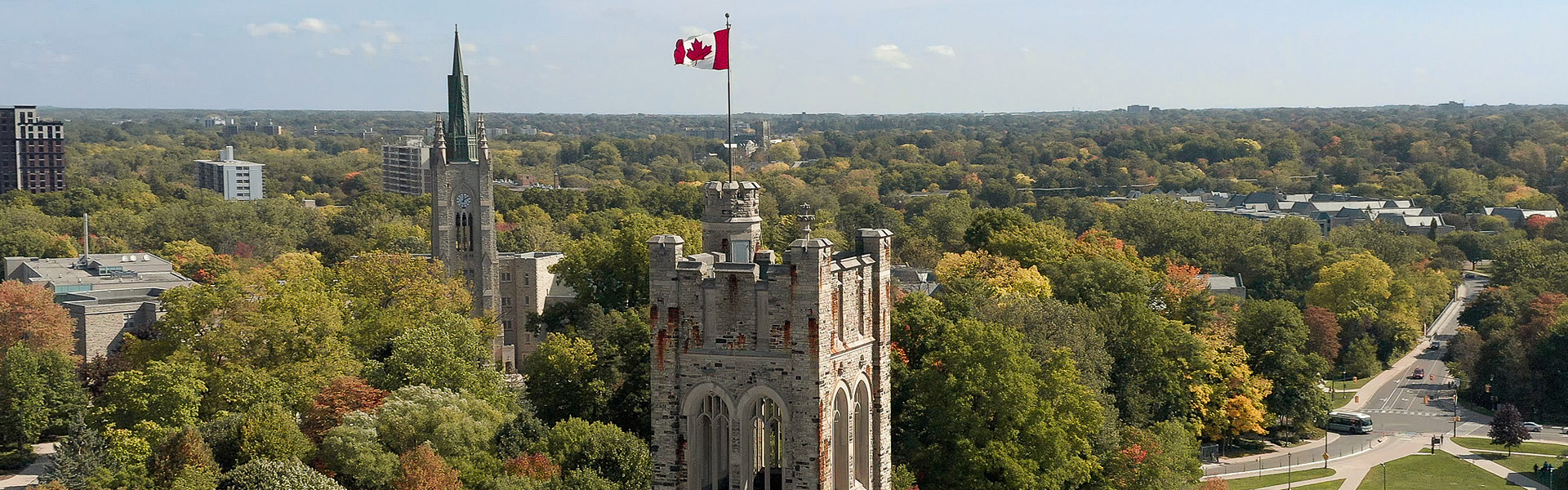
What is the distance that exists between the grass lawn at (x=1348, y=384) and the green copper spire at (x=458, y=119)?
52188 millimetres

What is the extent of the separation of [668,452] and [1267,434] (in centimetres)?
5513

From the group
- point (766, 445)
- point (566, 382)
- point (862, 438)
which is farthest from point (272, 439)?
point (862, 438)

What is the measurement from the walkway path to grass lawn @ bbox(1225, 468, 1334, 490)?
45508 millimetres

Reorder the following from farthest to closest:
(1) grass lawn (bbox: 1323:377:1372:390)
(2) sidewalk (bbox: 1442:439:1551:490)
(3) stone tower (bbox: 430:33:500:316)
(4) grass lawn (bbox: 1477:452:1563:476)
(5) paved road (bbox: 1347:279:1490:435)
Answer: (1) grass lawn (bbox: 1323:377:1372:390), (3) stone tower (bbox: 430:33:500:316), (5) paved road (bbox: 1347:279:1490:435), (4) grass lawn (bbox: 1477:452:1563:476), (2) sidewalk (bbox: 1442:439:1551:490)

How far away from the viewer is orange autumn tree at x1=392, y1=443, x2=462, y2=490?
44.8 metres

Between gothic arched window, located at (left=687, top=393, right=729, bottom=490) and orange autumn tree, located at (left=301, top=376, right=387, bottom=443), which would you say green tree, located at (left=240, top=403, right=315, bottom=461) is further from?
gothic arched window, located at (left=687, top=393, right=729, bottom=490)

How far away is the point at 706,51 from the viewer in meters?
30.3

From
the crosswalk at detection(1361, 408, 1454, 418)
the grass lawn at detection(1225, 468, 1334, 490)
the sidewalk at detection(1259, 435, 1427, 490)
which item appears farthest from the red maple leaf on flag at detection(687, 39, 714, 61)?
the crosswalk at detection(1361, 408, 1454, 418)

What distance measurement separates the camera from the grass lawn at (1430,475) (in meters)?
65.9

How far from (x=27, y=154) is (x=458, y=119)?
11036 cm

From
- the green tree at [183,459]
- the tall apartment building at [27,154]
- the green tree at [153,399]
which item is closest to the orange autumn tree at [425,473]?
the green tree at [183,459]

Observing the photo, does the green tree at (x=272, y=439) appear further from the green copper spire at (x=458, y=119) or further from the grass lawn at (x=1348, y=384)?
the grass lawn at (x=1348, y=384)

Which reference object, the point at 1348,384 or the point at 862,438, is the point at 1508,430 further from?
the point at 862,438

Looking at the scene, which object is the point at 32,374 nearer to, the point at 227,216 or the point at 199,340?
the point at 199,340
